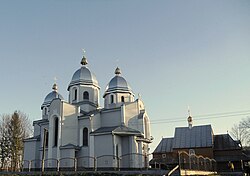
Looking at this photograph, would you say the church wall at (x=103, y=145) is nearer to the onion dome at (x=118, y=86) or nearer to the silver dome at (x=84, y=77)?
the onion dome at (x=118, y=86)

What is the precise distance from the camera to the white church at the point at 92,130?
98.1 ft

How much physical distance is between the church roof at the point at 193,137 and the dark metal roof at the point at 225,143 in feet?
4.80

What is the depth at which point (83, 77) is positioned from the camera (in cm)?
3791

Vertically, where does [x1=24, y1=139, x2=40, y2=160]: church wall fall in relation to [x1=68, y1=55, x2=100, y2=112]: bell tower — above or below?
below

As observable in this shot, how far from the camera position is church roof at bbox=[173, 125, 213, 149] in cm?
3606

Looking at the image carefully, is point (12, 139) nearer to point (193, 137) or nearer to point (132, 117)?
point (132, 117)

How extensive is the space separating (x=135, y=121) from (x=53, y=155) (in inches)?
437

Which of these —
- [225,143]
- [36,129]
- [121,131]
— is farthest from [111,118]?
[225,143]

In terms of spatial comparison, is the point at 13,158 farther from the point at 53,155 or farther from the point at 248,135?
the point at 248,135

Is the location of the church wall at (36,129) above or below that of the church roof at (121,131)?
above

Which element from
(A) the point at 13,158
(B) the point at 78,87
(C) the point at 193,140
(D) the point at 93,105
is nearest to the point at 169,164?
(C) the point at 193,140

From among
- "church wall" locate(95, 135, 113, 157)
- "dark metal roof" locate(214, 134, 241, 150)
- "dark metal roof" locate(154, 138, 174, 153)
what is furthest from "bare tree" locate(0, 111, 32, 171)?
"dark metal roof" locate(214, 134, 241, 150)

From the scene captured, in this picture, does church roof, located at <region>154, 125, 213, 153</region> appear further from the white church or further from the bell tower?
the bell tower

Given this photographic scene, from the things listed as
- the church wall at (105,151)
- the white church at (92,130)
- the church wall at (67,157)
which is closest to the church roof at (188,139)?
the white church at (92,130)
